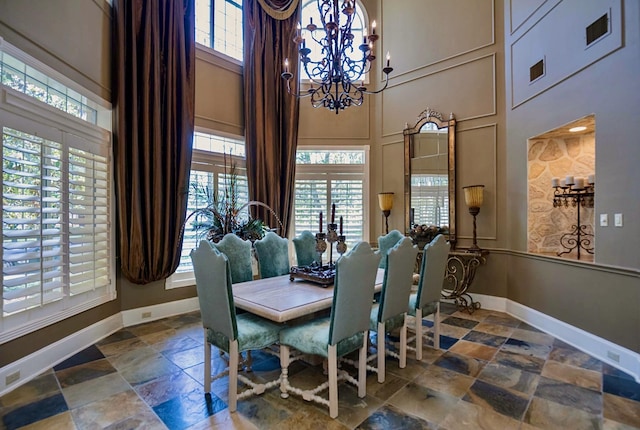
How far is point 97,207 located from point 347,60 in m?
3.03

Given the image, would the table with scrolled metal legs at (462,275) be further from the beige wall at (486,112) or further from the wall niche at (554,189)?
the wall niche at (554,189)

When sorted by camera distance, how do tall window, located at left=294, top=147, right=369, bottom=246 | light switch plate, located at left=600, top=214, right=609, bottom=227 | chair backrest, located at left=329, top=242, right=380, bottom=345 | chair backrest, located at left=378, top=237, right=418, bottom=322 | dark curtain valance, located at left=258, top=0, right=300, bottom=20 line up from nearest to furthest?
1. chair backrest, located at left=329, top=242, right=380, bottom=345
2. chair backrest, located at left=378, top=237, right=418, bottom=322
3. light switch plate, located at left=600, top=214, right=609, bottom=227
4. dark curtain valance, located at left=258, top=0, right=300, bottom=20
5. tall window, located at left=294, top=147, right=369, bottom=246

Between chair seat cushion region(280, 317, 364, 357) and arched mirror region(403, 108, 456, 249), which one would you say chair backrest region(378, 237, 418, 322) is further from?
arched mirror region(403, 108, 456, 249)

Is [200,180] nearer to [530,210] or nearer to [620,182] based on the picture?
[530,210]

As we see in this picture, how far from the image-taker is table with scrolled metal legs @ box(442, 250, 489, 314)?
447cm

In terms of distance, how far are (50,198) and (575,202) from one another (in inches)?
224

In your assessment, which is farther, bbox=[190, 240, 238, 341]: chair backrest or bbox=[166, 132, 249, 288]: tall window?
bbox=[166, 132, 249, 288]: tall window

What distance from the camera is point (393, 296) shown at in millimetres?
2613

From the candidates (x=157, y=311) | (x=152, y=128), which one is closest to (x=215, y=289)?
(x=157, y=311)

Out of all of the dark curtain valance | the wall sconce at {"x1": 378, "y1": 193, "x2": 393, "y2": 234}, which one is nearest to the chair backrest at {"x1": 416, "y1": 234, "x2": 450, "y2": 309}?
the wall sconce at {"x1": 378, "y1": 193, "x2": 393, "y2": 234}

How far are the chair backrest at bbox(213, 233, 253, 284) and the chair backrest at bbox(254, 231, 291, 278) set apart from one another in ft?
0.69

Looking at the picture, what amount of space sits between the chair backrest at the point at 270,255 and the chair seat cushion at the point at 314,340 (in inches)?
44.2

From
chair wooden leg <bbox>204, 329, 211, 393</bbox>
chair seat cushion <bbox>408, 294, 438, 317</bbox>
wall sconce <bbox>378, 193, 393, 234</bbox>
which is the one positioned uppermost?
wall sconce <bbox>378, 193, 393, 234</bbox>

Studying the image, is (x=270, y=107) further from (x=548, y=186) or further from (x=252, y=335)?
(x=548, y=186)
